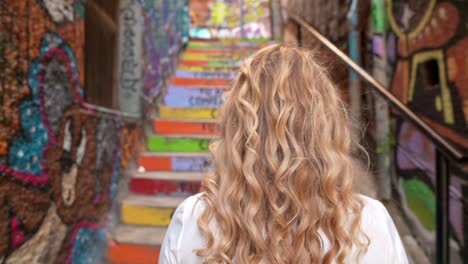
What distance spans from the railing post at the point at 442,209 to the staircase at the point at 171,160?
4.18 ft

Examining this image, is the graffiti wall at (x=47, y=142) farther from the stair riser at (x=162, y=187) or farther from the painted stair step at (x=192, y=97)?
the painted stair step at (x=192, y=97)

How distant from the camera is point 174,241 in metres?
0.98

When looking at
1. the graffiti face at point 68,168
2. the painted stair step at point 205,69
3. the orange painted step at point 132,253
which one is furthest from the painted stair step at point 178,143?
the painted stair step at point 205,69

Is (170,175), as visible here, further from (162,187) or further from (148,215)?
(148,215)

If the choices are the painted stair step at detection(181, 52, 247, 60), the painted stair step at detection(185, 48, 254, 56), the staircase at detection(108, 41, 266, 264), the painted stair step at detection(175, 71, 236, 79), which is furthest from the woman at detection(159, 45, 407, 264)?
the painted stair step at detection(185, 48, 254, 56)

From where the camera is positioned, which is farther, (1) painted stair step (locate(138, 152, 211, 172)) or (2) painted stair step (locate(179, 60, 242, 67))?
(2) painted stair step (locate(179, 60, 242, 67))

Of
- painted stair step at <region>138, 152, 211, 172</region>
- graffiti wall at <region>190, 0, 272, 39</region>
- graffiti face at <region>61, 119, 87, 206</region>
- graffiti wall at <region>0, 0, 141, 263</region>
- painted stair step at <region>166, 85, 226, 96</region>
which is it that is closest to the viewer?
graffiti wall at <region>0, 0, 141, 263</region>

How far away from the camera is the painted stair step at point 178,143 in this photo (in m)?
4.35

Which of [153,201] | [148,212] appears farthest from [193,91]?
[148,212]

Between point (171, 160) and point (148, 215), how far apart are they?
815mm

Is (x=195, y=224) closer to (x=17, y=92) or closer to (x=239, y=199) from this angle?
(x=239, y=199)

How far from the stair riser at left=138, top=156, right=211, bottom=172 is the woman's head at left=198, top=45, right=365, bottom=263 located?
9.88 feet

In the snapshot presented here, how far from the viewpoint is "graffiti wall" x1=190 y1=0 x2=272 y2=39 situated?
9430 millimetres

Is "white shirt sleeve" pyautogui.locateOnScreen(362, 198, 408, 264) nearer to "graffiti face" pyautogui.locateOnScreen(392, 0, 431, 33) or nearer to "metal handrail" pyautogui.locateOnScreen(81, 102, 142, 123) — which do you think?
"metal handrail" pyautogui.locateOnScreen(81, 102, 142, 123)
